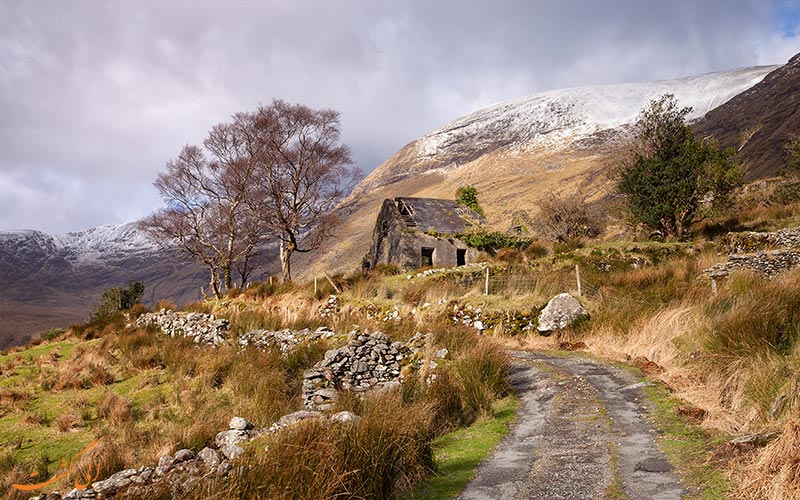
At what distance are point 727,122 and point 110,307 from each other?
102 metres

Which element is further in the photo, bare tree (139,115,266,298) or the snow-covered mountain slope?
the snow-covered mountain slope

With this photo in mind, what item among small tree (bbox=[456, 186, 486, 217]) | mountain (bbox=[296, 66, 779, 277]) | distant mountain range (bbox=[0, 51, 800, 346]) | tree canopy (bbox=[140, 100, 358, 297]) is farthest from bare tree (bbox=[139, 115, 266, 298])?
mountain (bbox=[296, 66, 779, 277])

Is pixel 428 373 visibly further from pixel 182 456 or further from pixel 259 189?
pixel 259 189

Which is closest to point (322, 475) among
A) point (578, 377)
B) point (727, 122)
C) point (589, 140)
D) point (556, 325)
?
A: point (578, 377)

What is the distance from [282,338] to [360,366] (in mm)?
4554

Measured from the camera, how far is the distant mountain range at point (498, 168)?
8556 cm

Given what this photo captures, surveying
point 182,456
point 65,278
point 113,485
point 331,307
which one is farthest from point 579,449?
point 65,278

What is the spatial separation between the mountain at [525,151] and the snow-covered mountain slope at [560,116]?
0.34m

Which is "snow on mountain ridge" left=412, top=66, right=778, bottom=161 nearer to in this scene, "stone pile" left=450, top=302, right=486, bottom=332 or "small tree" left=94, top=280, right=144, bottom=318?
"stone pile" left=450, top=302, right=486, bottom=332

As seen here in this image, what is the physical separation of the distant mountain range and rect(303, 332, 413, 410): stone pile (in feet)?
186

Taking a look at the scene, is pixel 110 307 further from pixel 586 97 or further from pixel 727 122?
pixel 586 97

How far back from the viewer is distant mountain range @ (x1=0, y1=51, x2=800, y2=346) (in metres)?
85.6

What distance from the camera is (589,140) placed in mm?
133375

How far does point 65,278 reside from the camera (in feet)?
545
